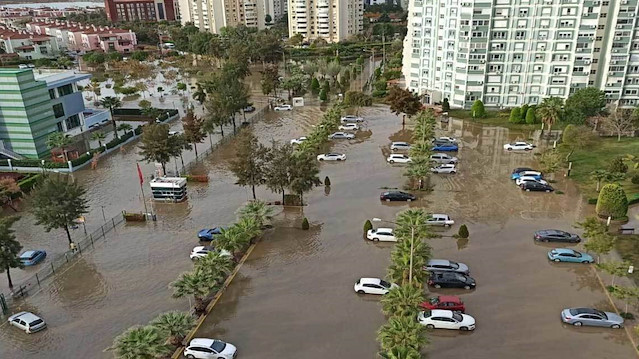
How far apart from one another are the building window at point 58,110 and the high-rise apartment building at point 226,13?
11303 cm

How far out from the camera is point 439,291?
101 ft

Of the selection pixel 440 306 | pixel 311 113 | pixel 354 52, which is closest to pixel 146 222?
pixel 440 306

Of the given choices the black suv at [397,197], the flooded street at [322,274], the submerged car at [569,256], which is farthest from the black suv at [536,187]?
the submerged car at [569,256]

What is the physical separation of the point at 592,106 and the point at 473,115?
1546cm

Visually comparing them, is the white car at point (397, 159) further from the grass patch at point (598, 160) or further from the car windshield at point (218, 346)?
the car windshield at point (218, 346)

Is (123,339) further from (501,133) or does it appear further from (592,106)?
(592,106)

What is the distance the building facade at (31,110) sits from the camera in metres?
54.5

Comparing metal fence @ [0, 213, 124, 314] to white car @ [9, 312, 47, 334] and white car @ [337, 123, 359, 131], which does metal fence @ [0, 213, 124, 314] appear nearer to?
white car @ [9, 312, 47, 334]

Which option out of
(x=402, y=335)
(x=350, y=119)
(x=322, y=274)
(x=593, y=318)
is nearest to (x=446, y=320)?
(x=402, y=335)

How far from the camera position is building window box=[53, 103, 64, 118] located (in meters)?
60.2

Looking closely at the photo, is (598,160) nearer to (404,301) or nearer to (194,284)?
(404,301)

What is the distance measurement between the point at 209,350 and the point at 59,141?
41.1 metres

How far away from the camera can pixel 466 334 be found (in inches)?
1054

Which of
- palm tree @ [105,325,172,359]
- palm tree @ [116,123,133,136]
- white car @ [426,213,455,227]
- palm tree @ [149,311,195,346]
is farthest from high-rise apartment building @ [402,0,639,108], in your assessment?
palm tree @ [105,325,172,359]
